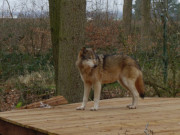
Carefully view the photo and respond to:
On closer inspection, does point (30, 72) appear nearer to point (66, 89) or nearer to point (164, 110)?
point (66, 89)

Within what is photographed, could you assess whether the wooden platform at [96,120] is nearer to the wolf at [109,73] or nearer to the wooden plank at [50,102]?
the wooden plank at [50,102]

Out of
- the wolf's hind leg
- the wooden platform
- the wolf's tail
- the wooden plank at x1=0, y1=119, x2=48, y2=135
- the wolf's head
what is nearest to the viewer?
the wooden platform

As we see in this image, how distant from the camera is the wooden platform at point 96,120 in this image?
380 cm

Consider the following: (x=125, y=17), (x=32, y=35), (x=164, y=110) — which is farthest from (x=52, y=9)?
(x=125, y=17)

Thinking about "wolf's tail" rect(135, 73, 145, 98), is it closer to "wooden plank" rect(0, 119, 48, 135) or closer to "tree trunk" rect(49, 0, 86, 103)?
"tree trunk" rect(49, 0, 86, 103)

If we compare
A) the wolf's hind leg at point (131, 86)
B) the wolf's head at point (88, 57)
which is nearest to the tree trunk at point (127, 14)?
the wolf's hind leg at point (131, 86)

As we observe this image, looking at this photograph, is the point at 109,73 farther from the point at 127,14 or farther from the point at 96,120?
the point at 127,14

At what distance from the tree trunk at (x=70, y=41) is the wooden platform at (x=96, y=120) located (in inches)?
46.6

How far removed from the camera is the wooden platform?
3801mm

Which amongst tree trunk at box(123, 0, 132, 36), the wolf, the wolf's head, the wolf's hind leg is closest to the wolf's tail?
the wolf

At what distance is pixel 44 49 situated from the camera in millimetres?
13203

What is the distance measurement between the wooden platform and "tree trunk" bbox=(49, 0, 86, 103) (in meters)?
1.18

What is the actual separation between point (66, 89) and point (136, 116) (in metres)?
2.57

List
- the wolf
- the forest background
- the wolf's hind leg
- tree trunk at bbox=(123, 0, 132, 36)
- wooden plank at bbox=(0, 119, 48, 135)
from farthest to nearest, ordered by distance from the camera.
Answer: tree trunk at bbox=(123, 0, 132, 36) < the forest background < the wolf's hind leg < the wolf < wooden plank at bbox=(0, 119, 48, 135)
